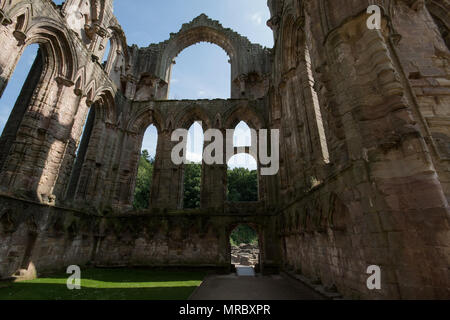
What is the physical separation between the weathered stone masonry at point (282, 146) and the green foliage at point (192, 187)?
40.0 feet

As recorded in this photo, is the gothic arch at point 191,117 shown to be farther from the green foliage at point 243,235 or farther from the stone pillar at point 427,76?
the green foliage at point 243,235

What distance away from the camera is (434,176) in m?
3.08

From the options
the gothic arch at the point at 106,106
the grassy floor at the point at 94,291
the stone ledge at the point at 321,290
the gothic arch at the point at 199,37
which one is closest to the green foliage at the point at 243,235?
the gothic arch at the point at 199,37

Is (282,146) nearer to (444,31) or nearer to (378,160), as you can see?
(444,31)

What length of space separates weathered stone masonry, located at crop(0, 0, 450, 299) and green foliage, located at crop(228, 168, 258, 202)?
19.5 meters

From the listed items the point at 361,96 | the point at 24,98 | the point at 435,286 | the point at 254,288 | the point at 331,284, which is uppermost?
the point at 24,98

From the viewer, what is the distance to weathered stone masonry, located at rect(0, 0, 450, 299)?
3318 mm

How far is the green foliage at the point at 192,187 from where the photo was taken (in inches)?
1007

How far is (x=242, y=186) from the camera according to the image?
3350 centimetres

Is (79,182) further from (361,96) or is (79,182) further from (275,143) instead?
(361,96)

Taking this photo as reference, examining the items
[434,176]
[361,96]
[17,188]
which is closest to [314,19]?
[361,96]

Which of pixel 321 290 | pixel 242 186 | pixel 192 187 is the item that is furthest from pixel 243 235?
pixel 321 290

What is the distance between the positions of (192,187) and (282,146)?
58.9 feet
